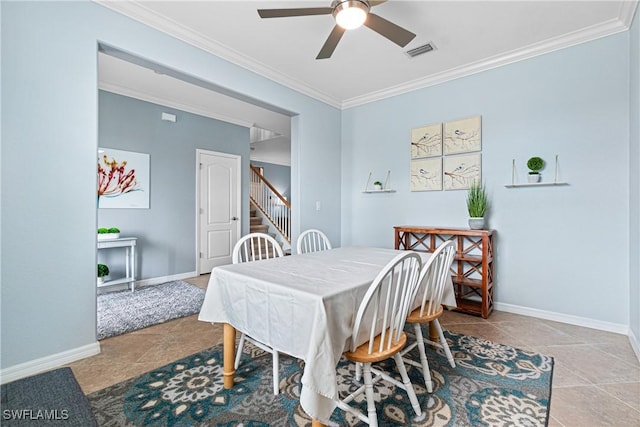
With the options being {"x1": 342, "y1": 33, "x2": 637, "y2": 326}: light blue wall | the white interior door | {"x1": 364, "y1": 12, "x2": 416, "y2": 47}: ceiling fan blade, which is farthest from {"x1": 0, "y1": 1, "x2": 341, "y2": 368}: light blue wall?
{"x1": 342, "y1": 33, "x2": 637, "y2": 326}: light blue wall

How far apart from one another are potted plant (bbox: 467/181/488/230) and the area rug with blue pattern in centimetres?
130

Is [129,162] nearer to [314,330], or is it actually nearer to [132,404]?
[132,404]

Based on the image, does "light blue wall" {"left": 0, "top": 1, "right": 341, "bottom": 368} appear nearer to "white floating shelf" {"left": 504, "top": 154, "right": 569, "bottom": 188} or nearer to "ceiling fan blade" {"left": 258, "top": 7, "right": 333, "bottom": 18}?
"ceiling fan blade" {"left": 258, "top": 7, "right": 333, "bottom": 18}

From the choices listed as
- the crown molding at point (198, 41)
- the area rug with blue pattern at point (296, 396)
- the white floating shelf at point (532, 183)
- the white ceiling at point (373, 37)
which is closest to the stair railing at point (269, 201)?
the white ceiling at point (373, 37)

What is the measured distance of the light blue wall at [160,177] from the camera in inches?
156

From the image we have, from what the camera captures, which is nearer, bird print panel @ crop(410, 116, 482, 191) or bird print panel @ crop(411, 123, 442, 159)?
bird print panel @ crop(410, 116, 482, 191)

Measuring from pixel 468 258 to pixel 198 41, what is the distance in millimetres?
3377

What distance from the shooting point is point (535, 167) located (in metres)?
2.88

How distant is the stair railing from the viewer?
283 inches

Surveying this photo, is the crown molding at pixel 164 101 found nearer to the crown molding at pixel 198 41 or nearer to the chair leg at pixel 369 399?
the crown molding at pixel 198 41

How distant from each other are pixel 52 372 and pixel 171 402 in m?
0.97

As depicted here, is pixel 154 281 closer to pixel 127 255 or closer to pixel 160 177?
pixel 127 255

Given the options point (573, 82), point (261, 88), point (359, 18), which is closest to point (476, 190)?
point (573, 82)

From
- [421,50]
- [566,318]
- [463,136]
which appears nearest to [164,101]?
[421,50]
